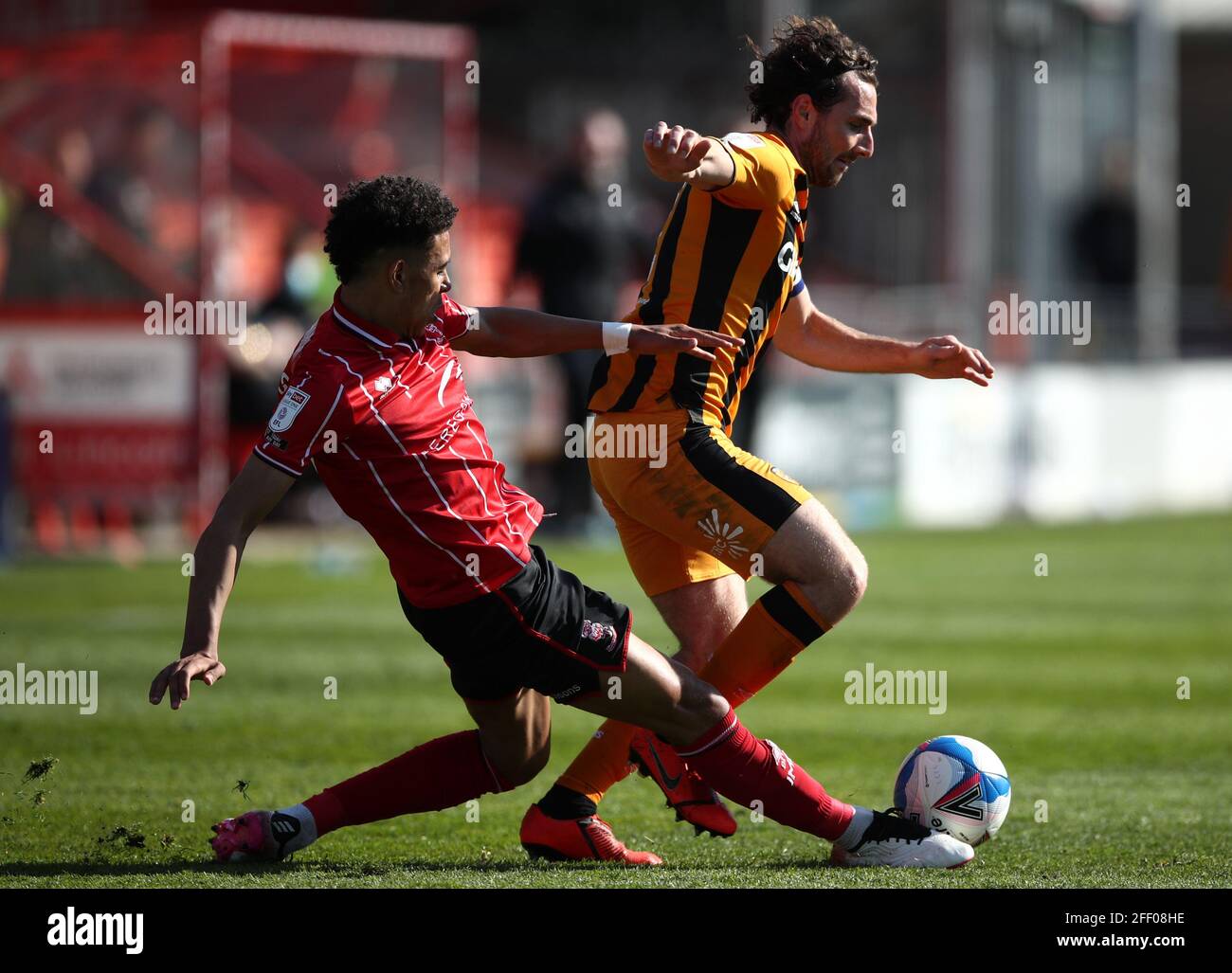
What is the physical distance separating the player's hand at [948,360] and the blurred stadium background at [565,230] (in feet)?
32.2

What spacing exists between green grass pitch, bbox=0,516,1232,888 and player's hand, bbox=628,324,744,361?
1.45m

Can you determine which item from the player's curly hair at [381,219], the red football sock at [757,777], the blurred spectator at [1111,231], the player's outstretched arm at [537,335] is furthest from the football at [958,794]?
the blurred spectator at [1111,231]

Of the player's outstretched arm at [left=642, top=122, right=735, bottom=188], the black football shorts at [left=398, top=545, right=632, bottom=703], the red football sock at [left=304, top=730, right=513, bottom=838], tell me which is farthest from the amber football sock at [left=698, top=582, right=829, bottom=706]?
the player's outstretched arm at [left=642, top=122, right=735, bottom=188]

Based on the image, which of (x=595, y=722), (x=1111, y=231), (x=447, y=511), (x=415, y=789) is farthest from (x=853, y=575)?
(x=1111, y=231)

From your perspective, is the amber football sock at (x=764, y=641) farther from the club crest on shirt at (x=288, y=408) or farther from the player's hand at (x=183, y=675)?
the player's hand at (x=183, y=675)

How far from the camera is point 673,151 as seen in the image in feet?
16.1

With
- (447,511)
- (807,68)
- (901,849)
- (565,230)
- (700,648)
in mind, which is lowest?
(901,849)

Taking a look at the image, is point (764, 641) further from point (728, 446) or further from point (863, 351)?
point (863, 351)

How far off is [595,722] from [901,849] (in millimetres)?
3477

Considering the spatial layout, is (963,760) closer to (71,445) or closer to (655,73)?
(71,445)

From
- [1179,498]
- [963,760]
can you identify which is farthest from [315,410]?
[1179,498]

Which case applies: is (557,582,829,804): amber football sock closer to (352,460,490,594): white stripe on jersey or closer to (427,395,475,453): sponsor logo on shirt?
(352,460,490,594): white stripe on jersey

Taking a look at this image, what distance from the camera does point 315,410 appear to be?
4.79 metres

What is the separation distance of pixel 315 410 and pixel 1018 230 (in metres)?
20.6
